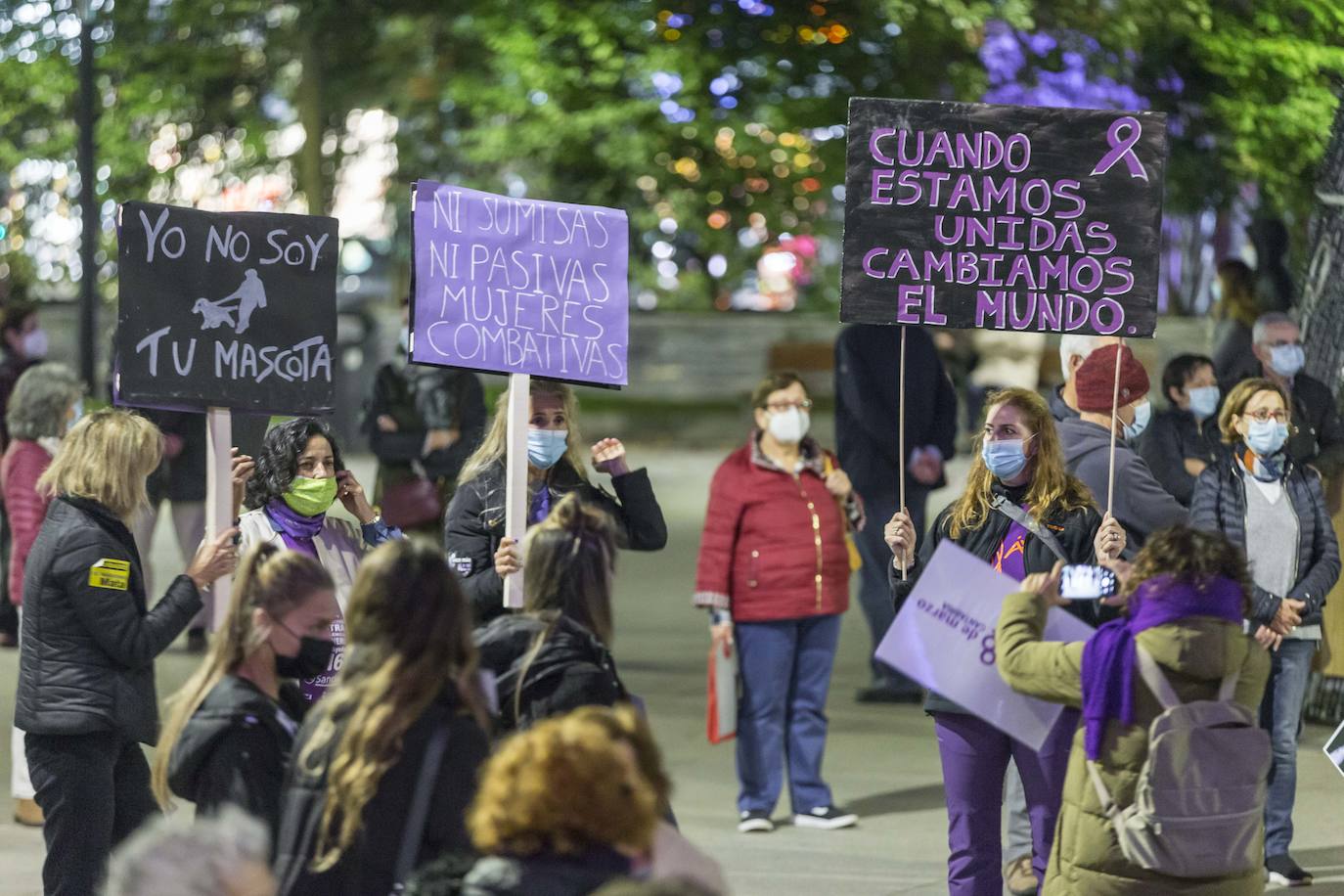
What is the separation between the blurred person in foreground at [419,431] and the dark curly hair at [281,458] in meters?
4.55

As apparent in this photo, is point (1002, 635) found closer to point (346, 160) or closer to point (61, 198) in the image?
point (61, 198)

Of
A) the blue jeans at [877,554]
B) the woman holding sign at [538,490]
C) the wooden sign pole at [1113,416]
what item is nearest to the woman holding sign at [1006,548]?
the wooden sign pole at [1113,416]

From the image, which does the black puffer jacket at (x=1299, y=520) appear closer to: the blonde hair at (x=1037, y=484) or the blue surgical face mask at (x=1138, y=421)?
the blue surgical face mask at (x=1138, y=421)

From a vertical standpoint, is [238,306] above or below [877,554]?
above

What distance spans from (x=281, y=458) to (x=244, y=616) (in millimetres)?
1839

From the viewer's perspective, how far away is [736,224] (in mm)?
21828

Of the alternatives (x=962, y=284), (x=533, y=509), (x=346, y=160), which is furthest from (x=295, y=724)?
(x=346, y=160)

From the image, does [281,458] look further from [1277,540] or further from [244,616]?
[1277,540]

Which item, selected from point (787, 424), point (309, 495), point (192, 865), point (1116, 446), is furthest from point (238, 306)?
point (192, 865)

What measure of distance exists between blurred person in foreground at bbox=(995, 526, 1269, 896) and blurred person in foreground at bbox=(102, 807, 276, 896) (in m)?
2.11

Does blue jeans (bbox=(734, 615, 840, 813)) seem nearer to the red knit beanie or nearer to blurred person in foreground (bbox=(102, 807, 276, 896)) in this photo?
the red knit beanie

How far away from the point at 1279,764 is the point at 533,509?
2.81 m

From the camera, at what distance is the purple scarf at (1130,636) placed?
4684 millimetres

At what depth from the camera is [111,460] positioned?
19.0ft
